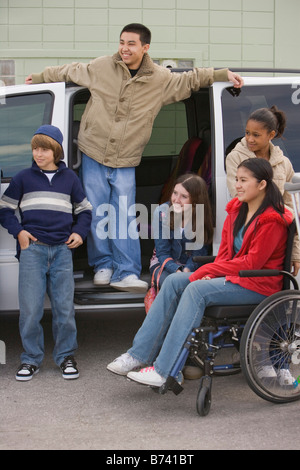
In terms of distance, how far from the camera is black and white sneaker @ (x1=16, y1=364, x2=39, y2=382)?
4.33 meters

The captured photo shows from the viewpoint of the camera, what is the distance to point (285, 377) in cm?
383

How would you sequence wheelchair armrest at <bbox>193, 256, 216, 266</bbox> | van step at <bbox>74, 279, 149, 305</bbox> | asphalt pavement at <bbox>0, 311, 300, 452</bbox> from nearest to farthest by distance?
asphalt pavement at <bbox>0, 311, 300, 452</bbox> → wheelchair armrest at <bbox>193, 256, 216, 266</bbox> → van step at <bbox>74, 279, 149, 305</bbox>

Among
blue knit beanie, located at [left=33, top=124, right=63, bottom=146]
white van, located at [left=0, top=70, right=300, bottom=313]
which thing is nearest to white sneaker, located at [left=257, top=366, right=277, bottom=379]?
white van, located at [left=0, top=70, right=300, bottom=313]

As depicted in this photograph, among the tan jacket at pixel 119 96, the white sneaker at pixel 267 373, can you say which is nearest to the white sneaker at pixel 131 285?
the tan jacket at pixel 119 96

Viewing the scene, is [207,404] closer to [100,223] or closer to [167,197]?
[100,223]

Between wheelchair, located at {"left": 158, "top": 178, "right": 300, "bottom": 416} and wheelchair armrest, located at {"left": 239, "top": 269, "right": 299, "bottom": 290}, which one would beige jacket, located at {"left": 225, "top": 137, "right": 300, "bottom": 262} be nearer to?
wheelchair, located at {"left": 158, "top": 178, "right": 300, "bottom": 416}

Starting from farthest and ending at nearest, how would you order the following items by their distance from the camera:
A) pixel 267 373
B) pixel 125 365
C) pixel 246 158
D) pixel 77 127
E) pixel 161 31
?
pixel 161 31 < pixel 77 127 < pixel 246 158 < pixel 125 365 < pixel 267 373

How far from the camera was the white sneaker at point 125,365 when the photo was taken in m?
3.95

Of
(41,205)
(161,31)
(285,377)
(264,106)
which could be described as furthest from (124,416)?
(161,31)

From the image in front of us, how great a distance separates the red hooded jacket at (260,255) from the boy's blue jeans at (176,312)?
0.06 m

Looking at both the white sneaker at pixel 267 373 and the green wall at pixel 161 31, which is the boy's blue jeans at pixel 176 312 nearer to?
the white sneaker at pixel 267 373

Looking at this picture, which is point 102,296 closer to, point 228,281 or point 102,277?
point 102,277

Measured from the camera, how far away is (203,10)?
29.4ft

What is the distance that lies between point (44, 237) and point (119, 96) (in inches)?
42.4
